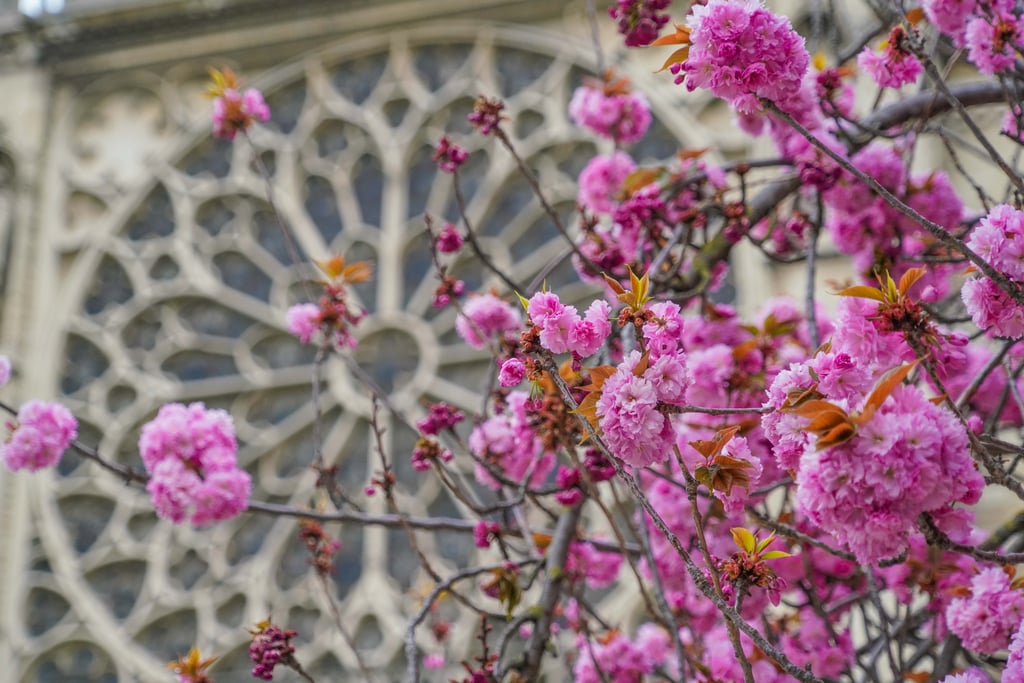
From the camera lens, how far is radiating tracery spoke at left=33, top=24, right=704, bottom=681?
18.6 ft

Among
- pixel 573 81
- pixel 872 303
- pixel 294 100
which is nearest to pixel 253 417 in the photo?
pixel 294 100

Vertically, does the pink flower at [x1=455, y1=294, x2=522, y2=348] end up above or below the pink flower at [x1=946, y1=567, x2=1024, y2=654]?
above

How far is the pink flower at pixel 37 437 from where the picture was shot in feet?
8.28

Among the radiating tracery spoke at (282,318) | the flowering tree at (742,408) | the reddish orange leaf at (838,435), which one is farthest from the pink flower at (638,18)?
the radiating tracery spoke at (282,318)

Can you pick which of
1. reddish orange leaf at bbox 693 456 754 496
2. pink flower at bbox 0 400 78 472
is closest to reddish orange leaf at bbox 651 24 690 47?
reddish orange leaf at bbox 693 456 754 496

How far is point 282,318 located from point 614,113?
3.48 meters

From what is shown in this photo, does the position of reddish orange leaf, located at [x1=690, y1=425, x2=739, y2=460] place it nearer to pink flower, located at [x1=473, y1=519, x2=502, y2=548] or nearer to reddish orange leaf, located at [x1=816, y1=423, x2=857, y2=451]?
reddish orange leaf, located at [x1=816, y1=423, x2=857, y2=451]

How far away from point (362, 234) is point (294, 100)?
3.76 ft

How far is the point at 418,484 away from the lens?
5738 millimetres

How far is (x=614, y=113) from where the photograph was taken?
310cm

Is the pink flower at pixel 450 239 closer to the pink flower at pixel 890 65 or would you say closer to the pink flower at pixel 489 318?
the pink flower at pixel 489 318

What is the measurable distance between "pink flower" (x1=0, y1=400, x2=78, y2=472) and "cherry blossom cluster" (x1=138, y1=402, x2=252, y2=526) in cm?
17

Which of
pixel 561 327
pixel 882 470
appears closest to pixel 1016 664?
pixel 882 470

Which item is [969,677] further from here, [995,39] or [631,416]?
[995,39]
